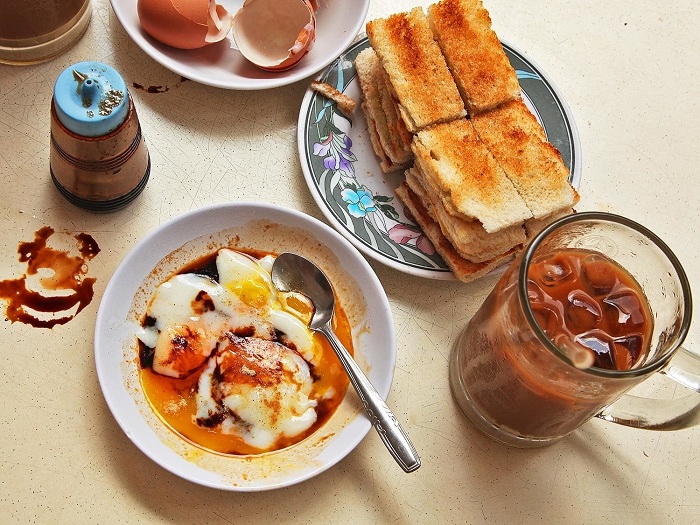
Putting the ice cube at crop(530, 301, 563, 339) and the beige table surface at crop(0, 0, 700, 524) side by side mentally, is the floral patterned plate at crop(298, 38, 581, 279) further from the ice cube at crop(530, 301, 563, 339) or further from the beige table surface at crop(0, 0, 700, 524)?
the ice cube at crop(530, 301, 563, 339)

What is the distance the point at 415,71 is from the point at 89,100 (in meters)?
0.66

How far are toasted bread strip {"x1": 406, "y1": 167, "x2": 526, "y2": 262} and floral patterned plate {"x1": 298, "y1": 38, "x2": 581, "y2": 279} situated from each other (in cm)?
6


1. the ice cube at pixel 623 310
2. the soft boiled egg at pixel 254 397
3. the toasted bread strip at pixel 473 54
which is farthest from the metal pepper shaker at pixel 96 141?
the ice cube at pixel 623 310

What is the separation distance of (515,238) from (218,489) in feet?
2.43

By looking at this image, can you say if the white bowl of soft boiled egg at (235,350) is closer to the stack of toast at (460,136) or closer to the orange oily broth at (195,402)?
the orange oily broth at (195,402)

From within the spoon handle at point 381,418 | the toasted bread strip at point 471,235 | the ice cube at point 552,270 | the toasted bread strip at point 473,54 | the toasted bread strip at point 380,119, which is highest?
the toasted bread strip at point 473,54

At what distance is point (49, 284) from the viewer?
1.48m

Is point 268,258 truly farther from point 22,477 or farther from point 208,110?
point 22,477

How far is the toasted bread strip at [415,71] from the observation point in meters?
1.56

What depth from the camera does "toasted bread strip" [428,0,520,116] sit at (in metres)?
1.58

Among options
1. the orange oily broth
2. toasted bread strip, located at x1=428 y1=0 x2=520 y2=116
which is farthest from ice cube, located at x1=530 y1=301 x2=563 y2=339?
toasted bread strip, located at x1=428 y1=0 x2=520 y2=116

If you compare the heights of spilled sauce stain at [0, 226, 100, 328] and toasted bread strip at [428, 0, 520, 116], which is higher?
toasted bread strip at [428, 0, 520, 116]

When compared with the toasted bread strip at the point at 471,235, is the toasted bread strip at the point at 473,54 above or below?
above

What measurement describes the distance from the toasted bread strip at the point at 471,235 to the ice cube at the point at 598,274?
9.5 inches
